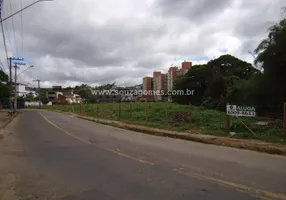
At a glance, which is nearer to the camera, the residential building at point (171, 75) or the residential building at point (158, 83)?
the residential building at point (171, 75)

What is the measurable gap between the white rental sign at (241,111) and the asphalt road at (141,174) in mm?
4184

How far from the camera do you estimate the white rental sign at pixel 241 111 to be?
13120mm

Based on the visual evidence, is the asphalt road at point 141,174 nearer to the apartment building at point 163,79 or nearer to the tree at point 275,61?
the tree at point 275,61

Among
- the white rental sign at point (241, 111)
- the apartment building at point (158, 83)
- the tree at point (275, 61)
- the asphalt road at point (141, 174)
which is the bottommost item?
the asphalt road at point (141, 174)

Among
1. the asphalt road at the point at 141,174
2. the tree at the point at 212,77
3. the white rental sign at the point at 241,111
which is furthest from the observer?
the tree at the point at 212,77

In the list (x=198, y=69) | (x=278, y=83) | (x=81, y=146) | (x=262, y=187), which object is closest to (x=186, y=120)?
(x=278, y=83)

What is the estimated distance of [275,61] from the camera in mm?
19875

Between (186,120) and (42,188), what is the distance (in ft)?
50.0

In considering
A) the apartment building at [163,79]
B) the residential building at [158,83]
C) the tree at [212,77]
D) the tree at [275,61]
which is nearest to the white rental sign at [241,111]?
the tree at [275,61]

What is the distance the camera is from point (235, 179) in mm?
5824

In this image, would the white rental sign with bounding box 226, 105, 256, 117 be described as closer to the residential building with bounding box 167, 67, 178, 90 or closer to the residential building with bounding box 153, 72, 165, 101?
the residential building with bounding box 167, 67, 178, 90

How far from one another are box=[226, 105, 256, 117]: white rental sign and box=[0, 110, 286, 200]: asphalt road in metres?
4.18

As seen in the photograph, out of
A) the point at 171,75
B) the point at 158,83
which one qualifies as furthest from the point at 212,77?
the point at 158,83

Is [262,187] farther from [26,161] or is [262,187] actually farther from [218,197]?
[26,161]
